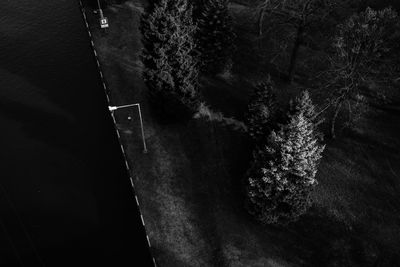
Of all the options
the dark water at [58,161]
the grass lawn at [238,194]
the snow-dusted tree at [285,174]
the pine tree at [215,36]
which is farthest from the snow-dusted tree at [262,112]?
the dark water at [58,161]

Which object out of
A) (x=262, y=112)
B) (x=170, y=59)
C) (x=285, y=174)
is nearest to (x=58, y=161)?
(x=170, y=59)

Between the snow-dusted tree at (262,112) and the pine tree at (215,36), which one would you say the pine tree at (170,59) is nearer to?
the pine tree at (215,36)

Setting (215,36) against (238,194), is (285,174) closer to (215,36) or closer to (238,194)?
(238,194)

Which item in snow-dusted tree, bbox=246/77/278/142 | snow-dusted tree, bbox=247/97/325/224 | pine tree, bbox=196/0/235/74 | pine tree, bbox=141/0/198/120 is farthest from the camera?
Result: pine tree, bbox=196/0/235/74

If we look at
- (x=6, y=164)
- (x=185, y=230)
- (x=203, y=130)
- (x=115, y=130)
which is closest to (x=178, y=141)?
(x=203, y=130)

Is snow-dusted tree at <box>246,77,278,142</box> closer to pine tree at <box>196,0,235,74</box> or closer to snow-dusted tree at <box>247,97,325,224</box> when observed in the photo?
snow-dusted tree at <box>247,97,325,224</box>

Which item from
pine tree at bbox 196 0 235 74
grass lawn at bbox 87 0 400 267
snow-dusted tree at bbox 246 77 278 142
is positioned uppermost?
pine tree at bbox 196 0 235 74

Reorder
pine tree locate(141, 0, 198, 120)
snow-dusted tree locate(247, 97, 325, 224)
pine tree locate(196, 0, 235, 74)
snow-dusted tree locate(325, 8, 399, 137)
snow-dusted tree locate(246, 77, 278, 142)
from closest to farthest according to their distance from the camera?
snow-dusted tree locate(247, 97, 325, 224) < snow-dusted tree locate(325, 8, 399, 137) < snow-dusted tree locate(246, 77, 278, 142) < pine tree locate(141, 0, 198, 120) < pine tree locate(196, 0, 235, 74)

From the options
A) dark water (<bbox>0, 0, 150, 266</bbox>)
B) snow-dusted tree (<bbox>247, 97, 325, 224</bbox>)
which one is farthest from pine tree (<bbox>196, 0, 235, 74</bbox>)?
snow-dusted tree (<bbox>247, 97, 325, 224</bbox>)
